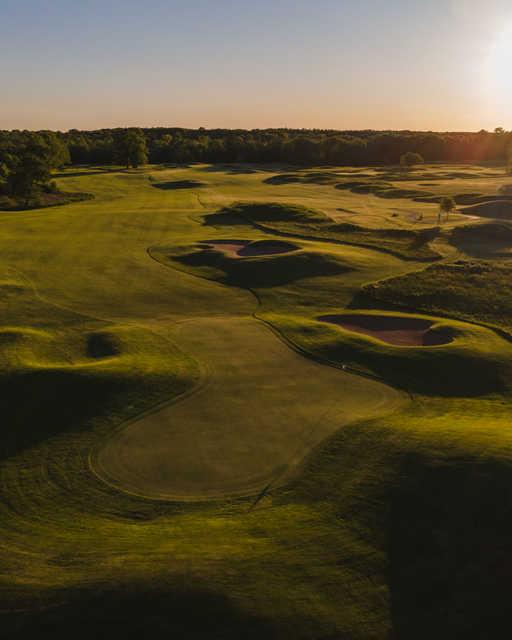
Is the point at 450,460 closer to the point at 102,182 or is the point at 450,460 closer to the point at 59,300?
the point at 59,300

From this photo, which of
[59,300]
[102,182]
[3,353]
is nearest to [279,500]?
[3,353]

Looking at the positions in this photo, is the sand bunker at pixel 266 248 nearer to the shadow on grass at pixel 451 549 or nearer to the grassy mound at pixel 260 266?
the grassy mound at pixel 260 266

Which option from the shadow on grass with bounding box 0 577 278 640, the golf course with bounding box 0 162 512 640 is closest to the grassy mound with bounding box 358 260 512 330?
the golf course with bounding box 0 162 512 640

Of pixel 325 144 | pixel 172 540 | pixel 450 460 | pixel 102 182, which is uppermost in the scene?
pixel 325 144

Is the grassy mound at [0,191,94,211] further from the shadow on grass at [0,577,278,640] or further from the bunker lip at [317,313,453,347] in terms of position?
the shadow on grass at [0,577,278,640]

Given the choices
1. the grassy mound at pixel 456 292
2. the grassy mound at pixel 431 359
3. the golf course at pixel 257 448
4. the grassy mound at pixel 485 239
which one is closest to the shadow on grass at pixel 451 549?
the golf course at pixel 257 448
